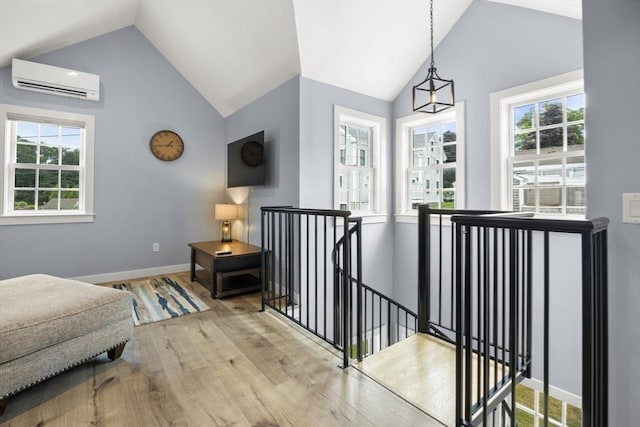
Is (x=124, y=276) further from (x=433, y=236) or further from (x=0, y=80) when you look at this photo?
(x=433, y=236)

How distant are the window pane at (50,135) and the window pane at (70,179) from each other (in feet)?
1.21

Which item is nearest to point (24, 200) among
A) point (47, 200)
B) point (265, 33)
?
point (47, 200)

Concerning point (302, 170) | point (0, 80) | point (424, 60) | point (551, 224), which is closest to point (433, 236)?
point (302, 170)

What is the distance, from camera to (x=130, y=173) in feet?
13.9

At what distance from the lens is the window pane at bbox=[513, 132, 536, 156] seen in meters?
3.25

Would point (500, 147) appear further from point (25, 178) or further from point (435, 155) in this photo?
point (25, 178)

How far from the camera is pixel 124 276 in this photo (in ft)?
13.7

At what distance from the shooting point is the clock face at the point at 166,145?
4391 mm

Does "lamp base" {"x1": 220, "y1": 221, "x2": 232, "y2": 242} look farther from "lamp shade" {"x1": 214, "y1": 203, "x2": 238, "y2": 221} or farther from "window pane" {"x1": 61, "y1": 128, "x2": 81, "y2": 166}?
"window pane" {"x1": 61, "y1": 128, "x2": 81, "y2": 166}

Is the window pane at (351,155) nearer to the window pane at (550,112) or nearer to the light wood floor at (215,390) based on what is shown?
the window pane at (550,112)

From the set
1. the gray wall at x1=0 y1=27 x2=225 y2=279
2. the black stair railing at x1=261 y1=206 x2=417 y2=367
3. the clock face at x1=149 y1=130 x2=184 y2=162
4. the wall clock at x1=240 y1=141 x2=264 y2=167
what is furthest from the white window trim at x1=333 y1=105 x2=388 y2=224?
the clock face at x1=149 y1=130 x2=184 y2=162

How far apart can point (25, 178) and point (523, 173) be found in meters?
5.74

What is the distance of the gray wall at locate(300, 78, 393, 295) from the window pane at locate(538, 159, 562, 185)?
1.90m

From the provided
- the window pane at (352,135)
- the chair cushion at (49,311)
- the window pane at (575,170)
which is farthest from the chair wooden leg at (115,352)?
the window pane at (575,170)
